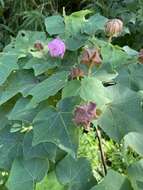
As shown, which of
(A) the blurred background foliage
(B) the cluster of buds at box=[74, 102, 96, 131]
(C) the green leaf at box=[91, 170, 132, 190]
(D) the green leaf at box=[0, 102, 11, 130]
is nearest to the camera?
(B) the cluster of buds at box=[74, 102, 96, 131]

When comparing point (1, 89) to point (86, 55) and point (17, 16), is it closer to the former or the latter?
point (86, 55)

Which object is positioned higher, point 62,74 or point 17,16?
point 62,74

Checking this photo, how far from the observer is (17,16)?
3.05m

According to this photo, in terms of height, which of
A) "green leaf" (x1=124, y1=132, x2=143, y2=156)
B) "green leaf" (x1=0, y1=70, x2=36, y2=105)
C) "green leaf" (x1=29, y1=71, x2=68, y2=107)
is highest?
"green leaf" (x1=29, y1=71, x2=68, y2=107)

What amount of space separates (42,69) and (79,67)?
96 mm

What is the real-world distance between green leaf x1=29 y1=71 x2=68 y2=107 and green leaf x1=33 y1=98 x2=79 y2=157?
0.03 metres

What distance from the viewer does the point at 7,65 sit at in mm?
1253

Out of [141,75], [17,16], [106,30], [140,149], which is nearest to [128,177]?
[140,149]

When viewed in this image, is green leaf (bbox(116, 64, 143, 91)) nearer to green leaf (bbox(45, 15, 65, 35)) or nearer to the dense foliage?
the dense foliage

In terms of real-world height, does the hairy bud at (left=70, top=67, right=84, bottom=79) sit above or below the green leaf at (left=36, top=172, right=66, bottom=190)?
above

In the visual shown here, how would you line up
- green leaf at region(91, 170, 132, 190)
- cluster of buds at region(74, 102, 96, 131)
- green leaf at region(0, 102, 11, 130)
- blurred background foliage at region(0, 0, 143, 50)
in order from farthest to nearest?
blurred background foliage at region(0, 0, 143, 50), green leaf at region(0, 102, 11, 130), green leaf at region(91, 170, 132, 190), cluster of buds at region(74, 102, 96, 131)

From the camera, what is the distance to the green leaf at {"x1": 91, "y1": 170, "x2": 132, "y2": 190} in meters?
1.13

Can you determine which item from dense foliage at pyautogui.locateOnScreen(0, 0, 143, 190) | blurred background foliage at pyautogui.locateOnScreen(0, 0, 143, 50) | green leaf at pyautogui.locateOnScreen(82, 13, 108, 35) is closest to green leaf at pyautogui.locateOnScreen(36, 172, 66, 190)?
dense foliage at pyautogui.locateOnScreen(0, 0, 143, 190)

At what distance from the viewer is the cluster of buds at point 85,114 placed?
3.34 feet
